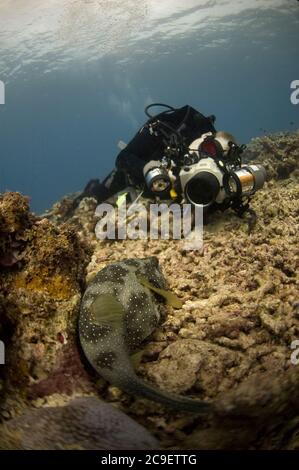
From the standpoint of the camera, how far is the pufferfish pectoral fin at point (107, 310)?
278cm

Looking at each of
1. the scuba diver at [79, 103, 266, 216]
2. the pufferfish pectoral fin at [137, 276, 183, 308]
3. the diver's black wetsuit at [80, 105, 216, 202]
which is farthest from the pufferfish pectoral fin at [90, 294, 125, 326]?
the diver's black wetsuit at [80, 105, 216, 202]

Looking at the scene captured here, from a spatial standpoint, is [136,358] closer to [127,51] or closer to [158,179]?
[158,179]

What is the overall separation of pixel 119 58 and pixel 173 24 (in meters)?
11.1

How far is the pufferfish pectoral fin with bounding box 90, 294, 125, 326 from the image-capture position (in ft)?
9.12

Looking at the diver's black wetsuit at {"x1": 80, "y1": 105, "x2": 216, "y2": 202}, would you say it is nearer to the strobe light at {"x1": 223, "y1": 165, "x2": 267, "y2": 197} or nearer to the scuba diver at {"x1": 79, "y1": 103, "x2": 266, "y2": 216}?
the scuba diver at {"x1": 79, "y1": 103, "x2": 266, "y2": 216}

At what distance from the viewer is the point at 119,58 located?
3894 cm

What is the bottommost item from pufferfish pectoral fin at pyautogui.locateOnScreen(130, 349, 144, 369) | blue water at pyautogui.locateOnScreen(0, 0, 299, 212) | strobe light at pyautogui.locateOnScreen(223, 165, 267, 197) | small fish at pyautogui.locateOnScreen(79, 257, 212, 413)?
pufferfish pectoral fin at pyautogui.locateOnScreen(130, 349, 144, 369)

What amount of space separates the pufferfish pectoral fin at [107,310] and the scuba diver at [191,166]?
2.37m

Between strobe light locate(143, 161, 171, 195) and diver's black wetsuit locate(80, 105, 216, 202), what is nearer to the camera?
strobe light locate(143, 161, 171, 195)

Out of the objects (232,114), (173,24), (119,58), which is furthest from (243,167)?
(232,114)

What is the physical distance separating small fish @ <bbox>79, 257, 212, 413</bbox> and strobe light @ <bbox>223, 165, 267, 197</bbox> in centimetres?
195

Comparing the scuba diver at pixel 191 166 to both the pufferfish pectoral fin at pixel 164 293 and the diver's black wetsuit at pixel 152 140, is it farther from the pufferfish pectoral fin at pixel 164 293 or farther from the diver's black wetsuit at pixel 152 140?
the pufferfish pectoral fin at pixel 164 293

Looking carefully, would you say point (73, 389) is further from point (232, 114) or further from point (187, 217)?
point (232, 114)

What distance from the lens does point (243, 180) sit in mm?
4699
